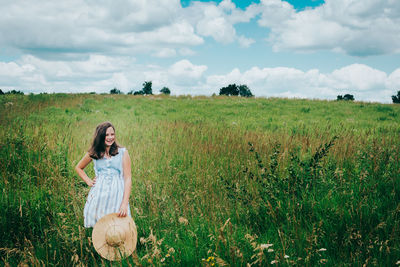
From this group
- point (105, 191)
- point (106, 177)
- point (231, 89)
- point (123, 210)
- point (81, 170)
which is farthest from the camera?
point (231, 89)

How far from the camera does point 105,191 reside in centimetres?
334

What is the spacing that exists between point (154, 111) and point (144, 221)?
1292cm

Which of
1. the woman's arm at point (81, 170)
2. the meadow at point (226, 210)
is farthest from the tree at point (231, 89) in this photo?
the woman's arm at point (81, 170)

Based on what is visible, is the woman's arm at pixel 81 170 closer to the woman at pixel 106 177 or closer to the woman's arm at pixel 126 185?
the woman at pixel 106 177

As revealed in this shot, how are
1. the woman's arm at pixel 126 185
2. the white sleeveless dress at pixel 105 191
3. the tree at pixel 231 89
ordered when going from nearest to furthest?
the woman's arm at pixel 126 185
the white sleeveless dress at pixel 105 191
the tree at pixel 231 89

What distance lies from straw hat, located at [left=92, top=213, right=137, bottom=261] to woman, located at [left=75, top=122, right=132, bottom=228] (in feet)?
1.76

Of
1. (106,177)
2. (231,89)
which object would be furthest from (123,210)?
(231,89)

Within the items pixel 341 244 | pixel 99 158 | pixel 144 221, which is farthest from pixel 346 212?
pixel 99 158

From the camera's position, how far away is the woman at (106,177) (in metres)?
3.29

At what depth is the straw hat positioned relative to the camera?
263 cm

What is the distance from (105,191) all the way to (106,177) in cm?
22

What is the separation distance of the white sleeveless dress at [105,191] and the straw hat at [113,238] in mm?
548

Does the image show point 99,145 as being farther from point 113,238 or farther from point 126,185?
point 113,238

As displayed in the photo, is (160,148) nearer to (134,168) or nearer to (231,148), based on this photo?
(134,168)
